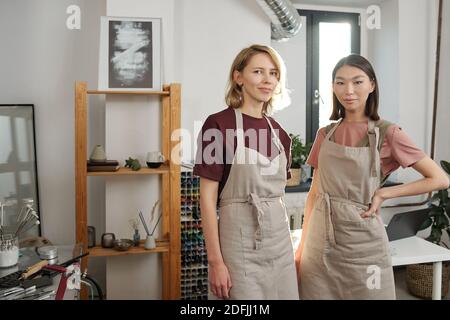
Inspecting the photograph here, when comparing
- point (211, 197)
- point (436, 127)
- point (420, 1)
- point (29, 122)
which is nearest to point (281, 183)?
point (211, 197)

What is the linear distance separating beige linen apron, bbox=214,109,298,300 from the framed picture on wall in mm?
1114

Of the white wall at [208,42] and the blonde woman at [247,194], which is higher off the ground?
the white wall at [208,42]

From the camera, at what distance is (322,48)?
3316 mm

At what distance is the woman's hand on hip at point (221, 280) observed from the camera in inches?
49.0

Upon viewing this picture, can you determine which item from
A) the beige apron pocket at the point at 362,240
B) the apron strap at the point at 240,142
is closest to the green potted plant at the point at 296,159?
the beige apron pocket at the point at 362,240

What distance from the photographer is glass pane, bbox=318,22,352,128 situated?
3.31m

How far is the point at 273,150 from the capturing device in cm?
137

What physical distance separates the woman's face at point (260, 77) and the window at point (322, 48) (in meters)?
2.00

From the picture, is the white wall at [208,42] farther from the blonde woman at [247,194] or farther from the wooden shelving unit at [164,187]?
the blonde woman at [247,194]

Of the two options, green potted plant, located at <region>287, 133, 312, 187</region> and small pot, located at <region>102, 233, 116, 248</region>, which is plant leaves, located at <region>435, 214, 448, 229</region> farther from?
small pot, located at <region>102, 233, 116, 248</region>

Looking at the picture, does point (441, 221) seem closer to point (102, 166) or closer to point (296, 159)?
point (296, 159)

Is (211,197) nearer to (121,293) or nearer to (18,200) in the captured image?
(121,293)

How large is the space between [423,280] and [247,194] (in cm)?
194

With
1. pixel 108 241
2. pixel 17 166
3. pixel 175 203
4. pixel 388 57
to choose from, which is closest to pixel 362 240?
pixel 175 203
